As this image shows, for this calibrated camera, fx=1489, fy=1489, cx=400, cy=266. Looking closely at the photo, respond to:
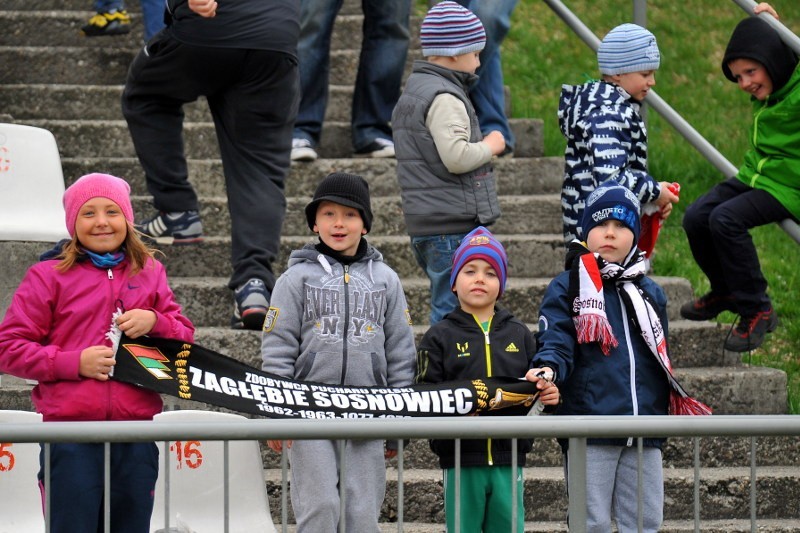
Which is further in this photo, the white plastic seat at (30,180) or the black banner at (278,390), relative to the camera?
the white plastic seat at (30,180)

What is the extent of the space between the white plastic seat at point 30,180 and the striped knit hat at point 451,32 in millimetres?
1772

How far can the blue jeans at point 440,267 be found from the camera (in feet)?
18.4

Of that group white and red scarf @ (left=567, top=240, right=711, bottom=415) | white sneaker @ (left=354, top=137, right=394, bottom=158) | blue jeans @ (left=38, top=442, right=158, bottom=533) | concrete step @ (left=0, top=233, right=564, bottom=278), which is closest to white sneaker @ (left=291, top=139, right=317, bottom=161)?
white sneaker @ (left=354, top=137, right=394, bottom=158)

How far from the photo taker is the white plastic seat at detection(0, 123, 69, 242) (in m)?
6.36

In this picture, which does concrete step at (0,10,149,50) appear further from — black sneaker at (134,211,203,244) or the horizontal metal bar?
the horizontal metal bar

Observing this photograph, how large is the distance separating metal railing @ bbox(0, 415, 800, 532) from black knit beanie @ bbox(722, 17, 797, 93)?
259 cm

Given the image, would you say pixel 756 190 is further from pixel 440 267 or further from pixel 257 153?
pixel 257 153

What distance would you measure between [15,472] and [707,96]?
675 centimetres

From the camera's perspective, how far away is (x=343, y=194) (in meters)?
4.93

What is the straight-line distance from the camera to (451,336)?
4801 millimetres

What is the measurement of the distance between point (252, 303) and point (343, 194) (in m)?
1.15

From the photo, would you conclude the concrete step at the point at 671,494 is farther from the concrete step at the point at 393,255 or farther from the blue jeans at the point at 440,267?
the concrete step at the point at 393,255

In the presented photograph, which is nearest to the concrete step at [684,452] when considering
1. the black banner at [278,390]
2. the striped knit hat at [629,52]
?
the black banner at [278,390]

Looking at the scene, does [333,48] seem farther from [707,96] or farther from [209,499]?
[209,499]
